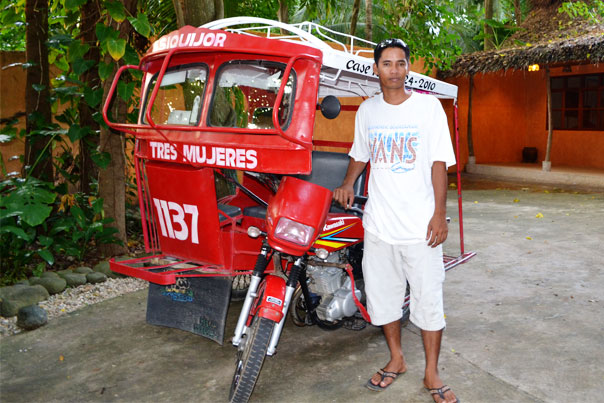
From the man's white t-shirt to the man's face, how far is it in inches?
4.5

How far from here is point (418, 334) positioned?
4262 mm

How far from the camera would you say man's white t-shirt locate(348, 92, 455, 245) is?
3105 millimetres

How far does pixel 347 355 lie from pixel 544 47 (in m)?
10.2

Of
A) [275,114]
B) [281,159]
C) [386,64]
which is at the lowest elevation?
[281,159]

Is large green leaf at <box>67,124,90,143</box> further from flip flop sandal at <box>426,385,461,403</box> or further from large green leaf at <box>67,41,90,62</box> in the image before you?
flip flop sandal at <box>426,385,461,403</box>

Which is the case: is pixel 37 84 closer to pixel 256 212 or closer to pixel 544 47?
pixel 256 212

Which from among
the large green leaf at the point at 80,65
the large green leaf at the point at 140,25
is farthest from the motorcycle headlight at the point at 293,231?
the large green leaf at the point at 80,65

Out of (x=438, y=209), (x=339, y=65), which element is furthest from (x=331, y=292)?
(x=339, y=65)

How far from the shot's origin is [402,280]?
11.1ft

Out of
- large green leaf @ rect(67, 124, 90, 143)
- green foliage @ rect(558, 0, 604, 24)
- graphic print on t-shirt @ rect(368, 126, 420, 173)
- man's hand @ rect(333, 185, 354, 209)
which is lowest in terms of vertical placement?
man's hand @ rect(333, 185, 354, 209)

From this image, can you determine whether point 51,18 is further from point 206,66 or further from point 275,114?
point 275,114

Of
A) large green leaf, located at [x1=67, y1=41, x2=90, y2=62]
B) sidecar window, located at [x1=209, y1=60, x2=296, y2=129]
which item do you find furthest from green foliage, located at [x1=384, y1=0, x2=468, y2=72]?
sidecar window, located at [x1=209, y1=60, x2=296, y2=129]

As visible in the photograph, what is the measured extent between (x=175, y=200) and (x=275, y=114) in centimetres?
108

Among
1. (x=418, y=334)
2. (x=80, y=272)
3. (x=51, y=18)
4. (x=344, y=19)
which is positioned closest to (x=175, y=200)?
(x=418, y=334)
